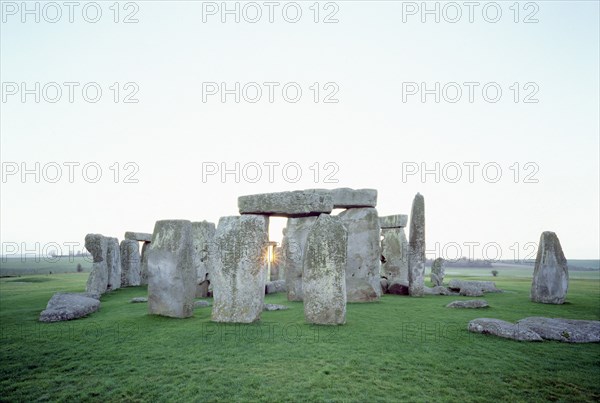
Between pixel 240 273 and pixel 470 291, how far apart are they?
1076 cm

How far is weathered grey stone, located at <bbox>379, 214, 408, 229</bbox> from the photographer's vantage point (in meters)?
17.1

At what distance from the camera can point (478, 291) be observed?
1482 centimetres

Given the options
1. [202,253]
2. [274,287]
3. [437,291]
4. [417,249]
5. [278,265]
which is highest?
[417,249]

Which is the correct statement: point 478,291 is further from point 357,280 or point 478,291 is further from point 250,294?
point 250,294

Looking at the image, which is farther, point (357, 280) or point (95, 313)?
point (357, 280)

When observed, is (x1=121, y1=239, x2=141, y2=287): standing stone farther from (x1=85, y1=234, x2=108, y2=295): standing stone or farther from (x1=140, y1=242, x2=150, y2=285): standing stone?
(x1=85, y1=234, x2=108, y2=295): standing stone

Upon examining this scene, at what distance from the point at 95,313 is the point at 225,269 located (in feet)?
13.6

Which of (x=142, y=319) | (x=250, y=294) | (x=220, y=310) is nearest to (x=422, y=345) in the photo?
(x=250, y=294)

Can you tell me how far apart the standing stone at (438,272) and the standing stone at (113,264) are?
1475 centimetres

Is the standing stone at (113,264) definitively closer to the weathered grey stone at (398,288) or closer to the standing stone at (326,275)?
the standing stone at (326,275)

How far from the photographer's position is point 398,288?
1519 centimetres

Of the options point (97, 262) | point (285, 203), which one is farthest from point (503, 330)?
point (97, 262)

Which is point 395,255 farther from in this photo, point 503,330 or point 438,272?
point 503,330

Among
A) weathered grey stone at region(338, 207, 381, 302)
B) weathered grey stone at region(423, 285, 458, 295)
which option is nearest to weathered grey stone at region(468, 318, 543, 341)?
weathered grey stone at region(338, 207, 381, 302)
